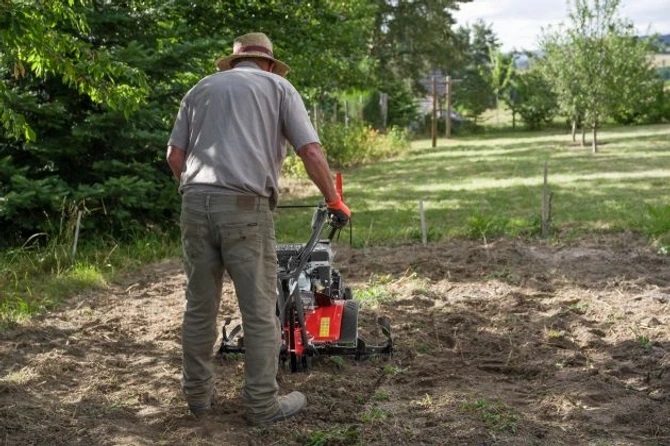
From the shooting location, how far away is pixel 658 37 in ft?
108

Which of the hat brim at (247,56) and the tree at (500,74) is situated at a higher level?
the tree at (500,74)

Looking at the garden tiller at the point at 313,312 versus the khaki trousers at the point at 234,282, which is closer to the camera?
the khaki trousers at the point at 234,282

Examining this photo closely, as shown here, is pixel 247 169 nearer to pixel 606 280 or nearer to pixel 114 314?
pixel 114 314

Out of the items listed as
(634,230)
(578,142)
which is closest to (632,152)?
(578,142)

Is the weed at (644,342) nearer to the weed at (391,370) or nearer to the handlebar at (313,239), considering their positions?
the weed at (391,370)

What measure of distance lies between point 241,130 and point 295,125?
270mm

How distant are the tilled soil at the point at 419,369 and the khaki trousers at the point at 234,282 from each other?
9.5 inches

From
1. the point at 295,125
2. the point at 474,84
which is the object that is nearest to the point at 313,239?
the point at 295,125

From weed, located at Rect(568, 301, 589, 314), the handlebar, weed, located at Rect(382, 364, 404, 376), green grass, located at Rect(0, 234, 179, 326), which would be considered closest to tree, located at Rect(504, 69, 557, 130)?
green grass, located at Rect(0, 234, 179, 326)

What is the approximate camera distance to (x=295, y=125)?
407cm

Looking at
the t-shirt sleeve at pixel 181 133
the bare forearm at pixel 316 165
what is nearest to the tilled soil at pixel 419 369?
the bare forearm at pixel 316 165

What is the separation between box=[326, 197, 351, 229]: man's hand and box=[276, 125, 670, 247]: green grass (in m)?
5.05

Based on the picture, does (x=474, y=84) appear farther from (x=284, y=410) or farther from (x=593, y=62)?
(x=284, y=410)

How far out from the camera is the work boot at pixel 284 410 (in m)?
4.14
